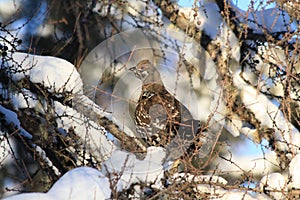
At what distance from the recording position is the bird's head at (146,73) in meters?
5.97

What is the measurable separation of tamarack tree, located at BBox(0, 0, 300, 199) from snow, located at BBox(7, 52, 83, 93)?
0.01 m

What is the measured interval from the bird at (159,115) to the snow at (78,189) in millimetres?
1169

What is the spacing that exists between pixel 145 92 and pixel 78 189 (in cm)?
199

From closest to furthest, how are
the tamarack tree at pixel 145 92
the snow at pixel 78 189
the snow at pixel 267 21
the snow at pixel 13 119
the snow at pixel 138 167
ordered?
1. the snow at pixel 78 189
2. the snow at pixel 138 167
3. the tamarack tree at pixel 145 92
4. the snow at pixel 13 119
5. the snow at pixel 267 21

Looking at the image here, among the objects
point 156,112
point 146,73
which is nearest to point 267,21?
point 146,73

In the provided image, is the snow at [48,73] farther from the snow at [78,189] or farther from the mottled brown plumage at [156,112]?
the snow at [78,189]

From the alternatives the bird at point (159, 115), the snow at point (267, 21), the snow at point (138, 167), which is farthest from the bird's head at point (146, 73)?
the snow at point (267, 21)

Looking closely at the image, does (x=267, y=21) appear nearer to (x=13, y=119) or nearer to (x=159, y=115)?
(x=159, y=115)

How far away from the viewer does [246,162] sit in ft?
25.9

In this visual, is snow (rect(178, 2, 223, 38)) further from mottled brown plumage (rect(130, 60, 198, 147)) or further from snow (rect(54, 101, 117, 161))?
snow (rect(54, 101, 117, 161))

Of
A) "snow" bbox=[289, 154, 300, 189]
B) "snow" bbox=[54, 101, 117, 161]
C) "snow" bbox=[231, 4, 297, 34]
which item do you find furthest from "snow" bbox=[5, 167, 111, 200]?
"snow" bbox=[231, 4, 297, 34]

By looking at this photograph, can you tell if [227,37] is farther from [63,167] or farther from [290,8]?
[63,167]

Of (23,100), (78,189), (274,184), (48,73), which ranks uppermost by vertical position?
(48,73)

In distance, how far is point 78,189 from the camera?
4.03 m
